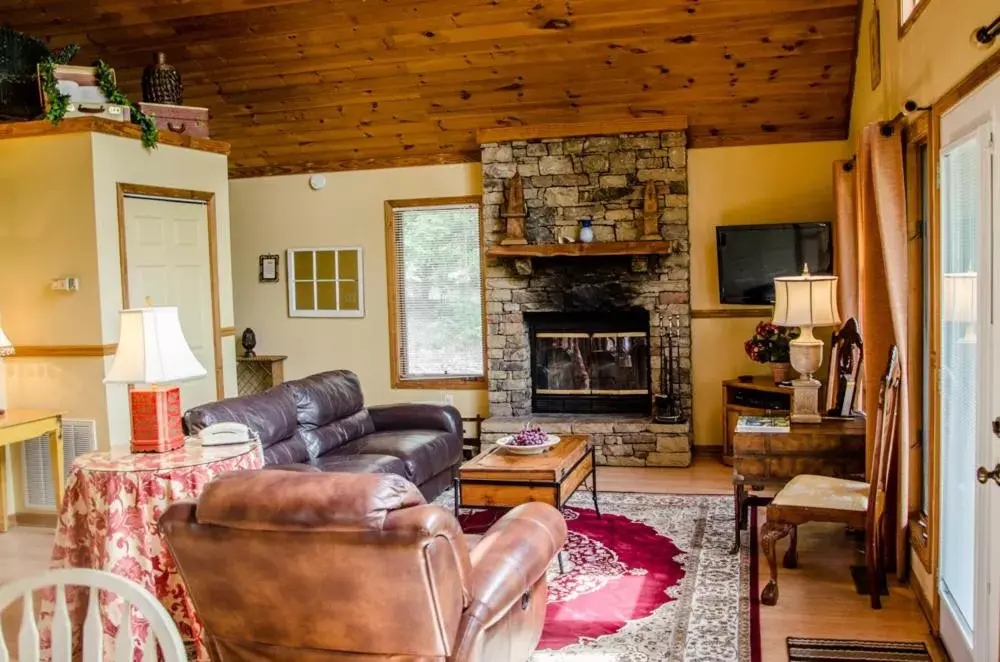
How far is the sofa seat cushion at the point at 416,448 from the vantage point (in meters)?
5.21

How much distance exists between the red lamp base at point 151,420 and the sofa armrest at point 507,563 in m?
1.55

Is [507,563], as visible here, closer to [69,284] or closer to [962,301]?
[962,301]

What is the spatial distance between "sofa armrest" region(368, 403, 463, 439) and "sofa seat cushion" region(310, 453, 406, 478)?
31.1 inches

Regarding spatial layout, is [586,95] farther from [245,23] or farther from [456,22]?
[245,23]

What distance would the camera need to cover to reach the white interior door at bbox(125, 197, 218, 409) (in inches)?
231

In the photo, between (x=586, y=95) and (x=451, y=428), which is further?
(x=586, y=95)

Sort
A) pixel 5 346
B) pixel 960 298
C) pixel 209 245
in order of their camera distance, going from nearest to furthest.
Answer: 1. pixel 960 298
2. pixel 5 346
3. pixel 209 245

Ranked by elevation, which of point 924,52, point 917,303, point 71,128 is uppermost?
point 71,128

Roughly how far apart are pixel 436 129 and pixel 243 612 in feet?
17.3

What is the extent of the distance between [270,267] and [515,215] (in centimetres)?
243

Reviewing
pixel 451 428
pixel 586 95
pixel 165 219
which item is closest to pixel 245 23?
pixel 165 219

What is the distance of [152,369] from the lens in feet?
11.6

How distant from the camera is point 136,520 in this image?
11.2ft

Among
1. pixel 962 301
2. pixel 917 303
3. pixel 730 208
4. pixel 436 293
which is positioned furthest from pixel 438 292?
pixel 962 301
